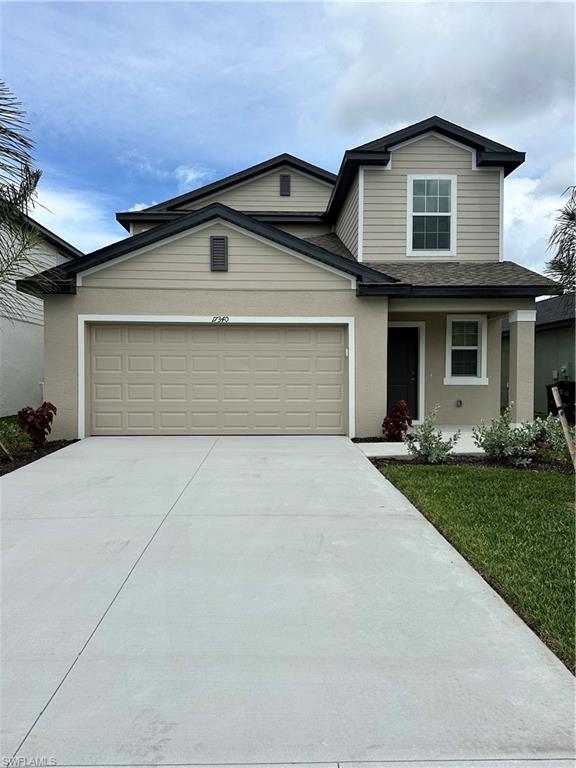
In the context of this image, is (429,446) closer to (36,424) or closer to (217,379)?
(217,379)

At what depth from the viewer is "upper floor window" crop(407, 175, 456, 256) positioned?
41.0ft

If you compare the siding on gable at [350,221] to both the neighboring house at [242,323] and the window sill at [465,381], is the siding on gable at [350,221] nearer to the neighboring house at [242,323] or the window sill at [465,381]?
the neighboring house at [242,323]

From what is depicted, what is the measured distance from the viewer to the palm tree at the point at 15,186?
7.88 metres

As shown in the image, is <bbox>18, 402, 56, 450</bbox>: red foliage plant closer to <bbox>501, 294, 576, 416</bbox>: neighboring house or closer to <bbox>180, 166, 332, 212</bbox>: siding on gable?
<bbox>180, 166, 332, 212</bbox>: siding on gable

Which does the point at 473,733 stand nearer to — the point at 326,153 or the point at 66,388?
the point at 66,388

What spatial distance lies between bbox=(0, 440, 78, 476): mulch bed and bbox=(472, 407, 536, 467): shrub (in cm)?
725

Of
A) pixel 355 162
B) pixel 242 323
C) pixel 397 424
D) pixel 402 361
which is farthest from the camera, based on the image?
pixel 402 361

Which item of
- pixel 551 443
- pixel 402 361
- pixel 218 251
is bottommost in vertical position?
pixel 551 443

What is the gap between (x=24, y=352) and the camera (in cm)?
1645

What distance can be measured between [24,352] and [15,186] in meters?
9.33

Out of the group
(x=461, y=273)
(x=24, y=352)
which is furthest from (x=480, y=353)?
(x=24, y=352)

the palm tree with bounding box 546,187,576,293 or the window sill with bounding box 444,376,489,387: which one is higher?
the palm tree with bounding box 546,187,576,293

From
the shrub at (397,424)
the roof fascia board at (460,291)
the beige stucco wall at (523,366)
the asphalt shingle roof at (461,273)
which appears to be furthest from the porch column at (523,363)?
the shrub at (397,424)

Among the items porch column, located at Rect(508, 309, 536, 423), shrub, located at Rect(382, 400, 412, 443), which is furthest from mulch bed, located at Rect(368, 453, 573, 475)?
porch column, located at Rect(508, 309, 536, 423)
